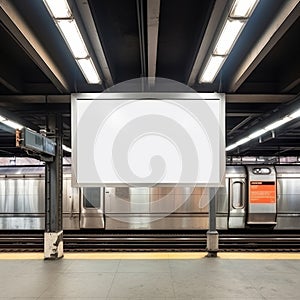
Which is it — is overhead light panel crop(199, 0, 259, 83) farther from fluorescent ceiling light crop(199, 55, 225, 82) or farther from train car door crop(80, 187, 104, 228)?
train car door crop(80, 187, 104, 228)

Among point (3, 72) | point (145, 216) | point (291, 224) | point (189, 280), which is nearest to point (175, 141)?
point (189, 280)

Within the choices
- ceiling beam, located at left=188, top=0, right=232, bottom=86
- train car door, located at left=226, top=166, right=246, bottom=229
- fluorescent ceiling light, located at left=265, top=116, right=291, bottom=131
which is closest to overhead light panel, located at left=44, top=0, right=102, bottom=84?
ceiling beam, located at left=188, top=0, right=232, bottom=86

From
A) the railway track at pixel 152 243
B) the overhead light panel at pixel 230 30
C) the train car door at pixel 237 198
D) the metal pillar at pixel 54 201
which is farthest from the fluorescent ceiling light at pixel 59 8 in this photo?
the train car door at pixel 237 198

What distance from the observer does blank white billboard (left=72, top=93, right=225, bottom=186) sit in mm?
4137

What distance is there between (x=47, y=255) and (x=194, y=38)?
4865mm

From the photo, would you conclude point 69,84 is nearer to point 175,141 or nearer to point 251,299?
point 175,141

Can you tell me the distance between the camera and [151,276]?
16.9 ft

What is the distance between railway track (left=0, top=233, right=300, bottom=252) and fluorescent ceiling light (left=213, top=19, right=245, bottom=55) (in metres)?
4.94

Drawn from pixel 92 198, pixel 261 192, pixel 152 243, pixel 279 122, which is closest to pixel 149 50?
pixel 279 122

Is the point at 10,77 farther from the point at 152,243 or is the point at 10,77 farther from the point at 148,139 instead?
the point at 152,243

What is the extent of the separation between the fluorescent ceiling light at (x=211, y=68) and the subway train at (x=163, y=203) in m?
4.57

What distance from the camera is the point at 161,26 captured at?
3.78 m

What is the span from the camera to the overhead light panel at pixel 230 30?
8.49ft

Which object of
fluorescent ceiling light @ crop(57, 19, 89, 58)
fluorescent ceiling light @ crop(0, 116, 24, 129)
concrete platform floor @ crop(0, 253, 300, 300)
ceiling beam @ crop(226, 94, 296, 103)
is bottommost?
concrete platform floor @ crop(0, 253, 300, 300)
